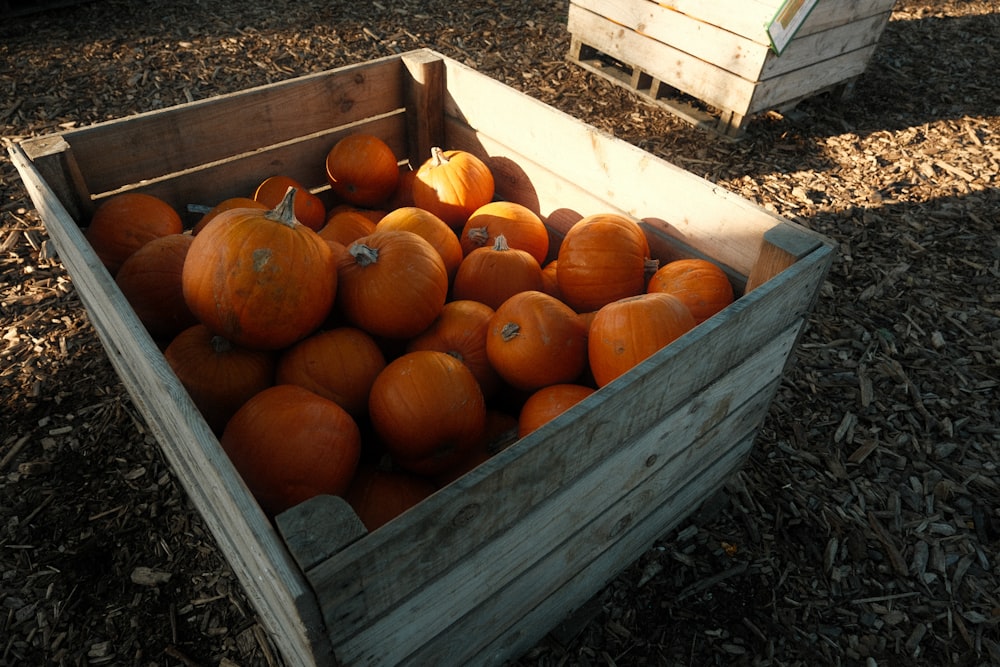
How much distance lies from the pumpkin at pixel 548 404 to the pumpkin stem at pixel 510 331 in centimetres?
17

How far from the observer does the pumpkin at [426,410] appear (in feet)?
5.60

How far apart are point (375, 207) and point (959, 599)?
2.64 metres

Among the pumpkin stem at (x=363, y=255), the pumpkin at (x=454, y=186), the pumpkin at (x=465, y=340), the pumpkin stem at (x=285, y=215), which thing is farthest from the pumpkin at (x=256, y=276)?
the pumpkin at (x=454, y=186)

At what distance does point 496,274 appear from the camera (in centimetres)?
221

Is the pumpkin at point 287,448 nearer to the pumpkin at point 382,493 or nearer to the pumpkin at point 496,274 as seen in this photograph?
the pumpkin at point 382,493

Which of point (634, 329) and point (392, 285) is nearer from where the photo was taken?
point (634, 329)

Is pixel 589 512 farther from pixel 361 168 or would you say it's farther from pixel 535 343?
pixel 361 168

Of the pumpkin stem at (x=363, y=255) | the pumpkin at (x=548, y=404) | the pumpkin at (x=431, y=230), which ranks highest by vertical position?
the pumpkin stem at (x=363, y=255)

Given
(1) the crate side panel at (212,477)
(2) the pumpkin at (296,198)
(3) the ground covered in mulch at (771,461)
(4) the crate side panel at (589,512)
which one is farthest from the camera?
(2) the pumpkin at (296,198)

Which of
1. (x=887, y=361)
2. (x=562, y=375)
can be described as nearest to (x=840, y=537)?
(x=887, y=361)

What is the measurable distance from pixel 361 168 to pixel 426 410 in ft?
4.70

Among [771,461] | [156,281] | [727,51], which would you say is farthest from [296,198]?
[727,51]

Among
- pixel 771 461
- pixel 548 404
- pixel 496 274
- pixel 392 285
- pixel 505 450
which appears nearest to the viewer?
pixel 505 450

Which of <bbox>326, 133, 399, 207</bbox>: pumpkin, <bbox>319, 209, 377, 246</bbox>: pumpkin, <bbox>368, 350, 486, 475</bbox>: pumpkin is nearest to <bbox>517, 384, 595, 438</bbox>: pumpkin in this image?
<bbox>368, 350, 486, 475</bbox>: pumpkin
